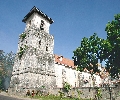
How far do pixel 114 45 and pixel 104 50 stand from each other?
2200mm

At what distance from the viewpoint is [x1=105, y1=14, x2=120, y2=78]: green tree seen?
2446 centimetres

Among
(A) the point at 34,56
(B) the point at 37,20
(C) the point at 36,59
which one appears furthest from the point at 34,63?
(B) the point at 37,20

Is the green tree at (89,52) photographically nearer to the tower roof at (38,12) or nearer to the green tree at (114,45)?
the green tree at (114,45)

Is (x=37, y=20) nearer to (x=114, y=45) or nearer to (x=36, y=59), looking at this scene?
(x=36, y=59)

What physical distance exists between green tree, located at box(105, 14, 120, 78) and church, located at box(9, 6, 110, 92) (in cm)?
1355

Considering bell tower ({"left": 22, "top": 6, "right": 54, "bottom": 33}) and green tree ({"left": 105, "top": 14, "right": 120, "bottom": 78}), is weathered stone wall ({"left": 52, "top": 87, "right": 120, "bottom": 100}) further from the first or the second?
bell tower ({"left": 22, "top": 6, "right": 54, "bottom": 33})

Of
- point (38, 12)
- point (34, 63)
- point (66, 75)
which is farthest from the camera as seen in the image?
point (66, 75)

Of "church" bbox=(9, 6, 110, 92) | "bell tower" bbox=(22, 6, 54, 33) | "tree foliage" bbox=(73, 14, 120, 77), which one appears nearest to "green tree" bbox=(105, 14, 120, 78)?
"tree foliage" bbox=(73, 14, 120, 77)

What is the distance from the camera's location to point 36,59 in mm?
30344

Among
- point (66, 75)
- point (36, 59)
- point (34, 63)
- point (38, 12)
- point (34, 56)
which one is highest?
point (38, 12)

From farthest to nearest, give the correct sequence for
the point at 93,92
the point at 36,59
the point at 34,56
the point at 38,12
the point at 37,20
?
1. the point at 38,12
2. the point at 37,20
3. the point at 36,59
4. the point at 34,56
5. the point at 93,92

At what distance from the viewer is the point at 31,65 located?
29312mm

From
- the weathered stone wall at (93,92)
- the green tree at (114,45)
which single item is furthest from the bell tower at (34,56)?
the green tree at (114,45)

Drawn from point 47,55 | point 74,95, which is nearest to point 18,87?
point 47,55
